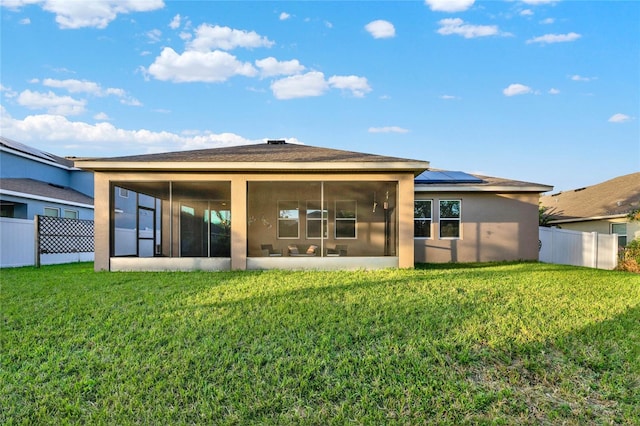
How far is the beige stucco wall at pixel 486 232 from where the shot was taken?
44.8 ft

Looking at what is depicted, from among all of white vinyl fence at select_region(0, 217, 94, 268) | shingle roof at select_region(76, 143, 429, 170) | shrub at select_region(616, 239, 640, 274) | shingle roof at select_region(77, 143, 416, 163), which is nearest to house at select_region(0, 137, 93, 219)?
white vinyl fence at select_region(0, 217, 94, 268)

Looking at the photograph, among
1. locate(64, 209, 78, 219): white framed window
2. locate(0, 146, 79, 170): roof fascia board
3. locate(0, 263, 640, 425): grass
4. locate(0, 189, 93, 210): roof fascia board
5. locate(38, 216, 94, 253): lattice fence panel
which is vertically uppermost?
locate(0, 146, 79, 170): roof fascia board

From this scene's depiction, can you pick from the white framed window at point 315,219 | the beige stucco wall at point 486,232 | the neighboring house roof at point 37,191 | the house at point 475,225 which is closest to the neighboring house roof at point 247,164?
the house at point 475,225

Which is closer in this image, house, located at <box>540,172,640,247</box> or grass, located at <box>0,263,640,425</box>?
grass, located at <box>0,263,640,425</box>

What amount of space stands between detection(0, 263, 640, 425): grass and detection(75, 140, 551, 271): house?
350cm

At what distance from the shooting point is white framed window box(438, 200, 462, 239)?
13703 millimetres

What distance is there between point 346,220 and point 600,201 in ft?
45.1

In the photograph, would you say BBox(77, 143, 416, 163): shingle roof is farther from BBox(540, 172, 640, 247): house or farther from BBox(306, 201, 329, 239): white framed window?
BBox(540, 172, 640, 247): house

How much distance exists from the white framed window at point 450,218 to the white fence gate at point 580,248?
387 centimetres

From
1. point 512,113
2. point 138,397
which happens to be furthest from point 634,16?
point 138,397

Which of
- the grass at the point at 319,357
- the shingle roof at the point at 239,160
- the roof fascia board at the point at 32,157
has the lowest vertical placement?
the grass at the point at 319,357

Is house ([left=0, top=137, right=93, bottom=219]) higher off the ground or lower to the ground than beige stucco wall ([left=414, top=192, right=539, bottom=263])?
higher

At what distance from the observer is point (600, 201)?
19.5 meters

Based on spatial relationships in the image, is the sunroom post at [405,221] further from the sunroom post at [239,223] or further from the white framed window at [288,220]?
the white framed window at [288,220]
